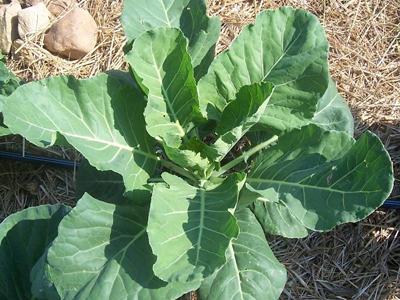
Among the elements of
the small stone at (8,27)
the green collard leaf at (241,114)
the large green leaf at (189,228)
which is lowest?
the large green leaf at (189,228)

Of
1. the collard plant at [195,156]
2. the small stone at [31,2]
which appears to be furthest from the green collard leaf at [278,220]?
the small stone at [31,2]

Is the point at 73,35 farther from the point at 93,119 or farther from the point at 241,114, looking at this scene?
the point at 241,114

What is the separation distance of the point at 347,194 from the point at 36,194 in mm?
1157

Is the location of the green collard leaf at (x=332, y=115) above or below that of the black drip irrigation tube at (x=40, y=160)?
above

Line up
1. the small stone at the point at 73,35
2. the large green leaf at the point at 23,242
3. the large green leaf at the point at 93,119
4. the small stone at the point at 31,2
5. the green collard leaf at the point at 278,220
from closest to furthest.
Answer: the large green leaf at the point at 93,119 < the green collard leaf at the point at 278,220 < the large green leaf at the point at 23,242 < the small stone at the point at 73,35 < the small stone at the point at 31,2

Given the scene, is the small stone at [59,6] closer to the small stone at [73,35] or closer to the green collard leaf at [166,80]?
the small stone at [73,35]

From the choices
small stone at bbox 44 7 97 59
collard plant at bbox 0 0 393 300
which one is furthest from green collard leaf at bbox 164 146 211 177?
small stone at bbox 44 7 97 59

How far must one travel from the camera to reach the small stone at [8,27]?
2.54m

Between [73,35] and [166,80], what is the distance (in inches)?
27.8

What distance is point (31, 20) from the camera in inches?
98.7

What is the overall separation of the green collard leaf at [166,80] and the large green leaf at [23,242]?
42cm

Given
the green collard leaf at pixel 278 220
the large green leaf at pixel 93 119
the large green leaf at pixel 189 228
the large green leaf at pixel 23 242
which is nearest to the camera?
the large green leaf at pixel 189 228

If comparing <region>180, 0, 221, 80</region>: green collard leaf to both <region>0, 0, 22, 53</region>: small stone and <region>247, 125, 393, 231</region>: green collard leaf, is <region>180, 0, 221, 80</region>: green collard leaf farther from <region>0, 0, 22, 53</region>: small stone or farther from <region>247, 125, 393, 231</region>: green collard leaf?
<region>0, 0, 22, 53</region>: small stone

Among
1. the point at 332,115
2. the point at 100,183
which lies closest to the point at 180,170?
the point at 100,183
